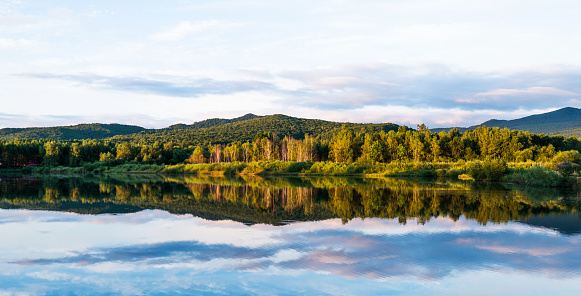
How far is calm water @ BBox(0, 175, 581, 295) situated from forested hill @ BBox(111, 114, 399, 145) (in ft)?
316

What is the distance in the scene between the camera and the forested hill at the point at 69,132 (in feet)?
450

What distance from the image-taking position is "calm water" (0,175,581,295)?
26.1ft

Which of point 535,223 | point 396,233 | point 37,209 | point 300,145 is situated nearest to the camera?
point 396,233

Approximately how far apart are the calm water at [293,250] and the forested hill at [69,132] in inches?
5425

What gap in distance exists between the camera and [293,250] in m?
10.7

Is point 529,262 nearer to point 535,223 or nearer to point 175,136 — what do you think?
point 535,223

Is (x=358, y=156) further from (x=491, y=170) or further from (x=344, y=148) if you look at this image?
(x=491, y=170)

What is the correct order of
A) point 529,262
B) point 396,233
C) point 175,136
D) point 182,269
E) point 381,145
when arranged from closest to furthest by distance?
point 182,269
point 529,262
point 396,233
point 381,145
point 175,136

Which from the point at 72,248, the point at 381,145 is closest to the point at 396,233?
the point at 72,248

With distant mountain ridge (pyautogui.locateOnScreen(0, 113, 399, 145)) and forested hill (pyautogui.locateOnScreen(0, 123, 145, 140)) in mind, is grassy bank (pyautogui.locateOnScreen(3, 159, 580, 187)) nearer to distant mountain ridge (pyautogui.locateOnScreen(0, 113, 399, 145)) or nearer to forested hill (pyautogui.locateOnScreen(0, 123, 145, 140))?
distant mountain ridge (pyautogui.locateOnScreen(0, 113, 399, 145))

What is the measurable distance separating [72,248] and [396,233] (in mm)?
9390

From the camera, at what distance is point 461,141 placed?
68.1m

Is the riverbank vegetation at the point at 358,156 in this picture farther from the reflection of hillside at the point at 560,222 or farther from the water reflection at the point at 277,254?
the water reflection at the point at 277,254

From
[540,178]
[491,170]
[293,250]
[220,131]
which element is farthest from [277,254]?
[220,131]
